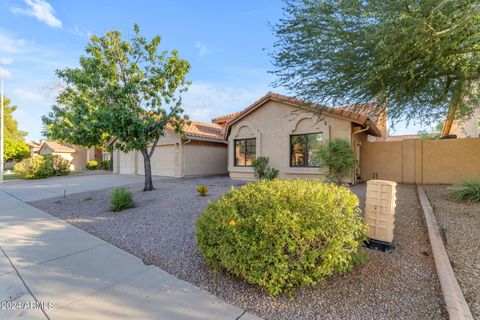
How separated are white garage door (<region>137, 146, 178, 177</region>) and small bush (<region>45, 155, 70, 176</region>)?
29.2ft

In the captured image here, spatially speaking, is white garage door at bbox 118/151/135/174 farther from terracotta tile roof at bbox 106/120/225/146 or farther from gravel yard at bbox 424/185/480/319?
gravel yard at bbox 424/185/480/319

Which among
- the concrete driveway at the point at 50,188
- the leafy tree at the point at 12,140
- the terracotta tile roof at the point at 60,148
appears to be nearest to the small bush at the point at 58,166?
the concrete driveway at the point at 50,188

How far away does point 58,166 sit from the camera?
20469 millimetres

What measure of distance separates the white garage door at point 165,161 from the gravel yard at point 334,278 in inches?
450

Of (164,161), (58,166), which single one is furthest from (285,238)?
(58,166)

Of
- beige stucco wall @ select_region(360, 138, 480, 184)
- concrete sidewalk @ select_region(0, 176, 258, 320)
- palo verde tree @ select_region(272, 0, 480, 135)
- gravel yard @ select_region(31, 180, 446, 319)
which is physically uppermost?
palo verde tree @ select_region(272, 0, 480, 135)

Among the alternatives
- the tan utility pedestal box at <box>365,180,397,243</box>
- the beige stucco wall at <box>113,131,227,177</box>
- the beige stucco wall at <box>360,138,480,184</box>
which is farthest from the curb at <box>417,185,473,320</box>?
the beige stucco wall at <box>113,131,227,177</box>

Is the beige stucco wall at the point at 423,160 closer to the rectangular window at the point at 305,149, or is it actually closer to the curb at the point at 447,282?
the rectangular window at the point at 305,149

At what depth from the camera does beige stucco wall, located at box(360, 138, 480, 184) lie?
10.5 meters

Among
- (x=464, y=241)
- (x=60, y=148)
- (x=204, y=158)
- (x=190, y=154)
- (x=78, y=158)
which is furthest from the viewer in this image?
(x=78, y=158)

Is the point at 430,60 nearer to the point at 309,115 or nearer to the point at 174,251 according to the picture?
the point at 309,115

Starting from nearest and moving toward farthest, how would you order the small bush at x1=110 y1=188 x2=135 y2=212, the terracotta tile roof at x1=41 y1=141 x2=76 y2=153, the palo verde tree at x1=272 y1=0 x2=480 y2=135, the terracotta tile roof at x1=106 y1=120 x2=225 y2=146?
1. the palo verde tree at x1=272 y1=0 x2=480 y2=135
2. the small bush at x1=110 y1=188 x2=135 y2=212
3. the terracotta tile roof at x1=106 y1=120 x2=225 y2=146
4. the terracotta tile roof at x1=41 y1=141 x2=76 y2=153

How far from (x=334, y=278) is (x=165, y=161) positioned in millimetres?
16775

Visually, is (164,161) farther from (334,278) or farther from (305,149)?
(334,278)
